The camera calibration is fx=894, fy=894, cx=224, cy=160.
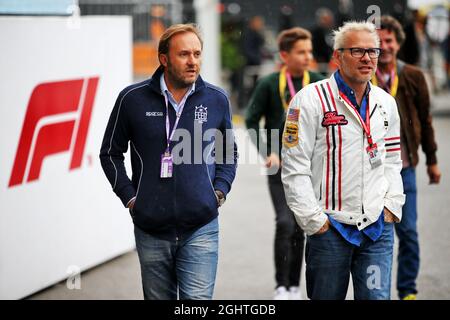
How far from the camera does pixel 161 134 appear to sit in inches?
176

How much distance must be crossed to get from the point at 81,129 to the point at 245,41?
1173 centimetres

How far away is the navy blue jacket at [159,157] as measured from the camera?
176 inches

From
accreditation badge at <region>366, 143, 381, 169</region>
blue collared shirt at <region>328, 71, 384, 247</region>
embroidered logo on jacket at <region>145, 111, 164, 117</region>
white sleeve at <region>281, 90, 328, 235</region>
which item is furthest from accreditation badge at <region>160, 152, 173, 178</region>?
accreditation badge at <region>366, 143, 381, 169</region>

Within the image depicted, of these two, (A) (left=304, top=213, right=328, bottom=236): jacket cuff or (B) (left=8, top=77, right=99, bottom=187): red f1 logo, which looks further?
(B) (left=8, top=77, right=99, bottom=187): red f1 logo

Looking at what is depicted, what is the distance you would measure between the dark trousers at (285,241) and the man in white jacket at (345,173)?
1.85 metres

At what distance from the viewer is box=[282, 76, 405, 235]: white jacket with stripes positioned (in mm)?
4473

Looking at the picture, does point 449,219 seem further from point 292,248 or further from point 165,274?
point 165,274

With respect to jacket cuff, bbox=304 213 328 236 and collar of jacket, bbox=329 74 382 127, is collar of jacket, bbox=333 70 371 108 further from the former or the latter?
jacket cuff, bbox=304 213 328 236

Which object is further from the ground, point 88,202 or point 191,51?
point 191,51

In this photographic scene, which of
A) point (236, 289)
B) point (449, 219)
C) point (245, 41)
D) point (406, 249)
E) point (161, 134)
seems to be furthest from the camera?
point (245, 41)

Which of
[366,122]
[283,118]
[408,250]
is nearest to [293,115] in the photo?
[366,122]

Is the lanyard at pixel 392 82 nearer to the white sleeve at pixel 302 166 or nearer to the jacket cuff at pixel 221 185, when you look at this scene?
the white sleeve at pixel 302 166

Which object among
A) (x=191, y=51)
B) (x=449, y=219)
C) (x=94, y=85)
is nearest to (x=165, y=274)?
(x=191, y=51)

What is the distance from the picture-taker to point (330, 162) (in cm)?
450
